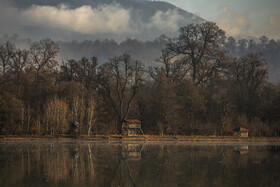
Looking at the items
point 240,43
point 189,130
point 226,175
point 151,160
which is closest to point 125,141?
point 189,130

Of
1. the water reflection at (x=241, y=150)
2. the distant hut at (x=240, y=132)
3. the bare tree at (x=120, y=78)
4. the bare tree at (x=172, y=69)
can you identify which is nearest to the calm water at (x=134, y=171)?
the water reflection at (x=241, y=150)

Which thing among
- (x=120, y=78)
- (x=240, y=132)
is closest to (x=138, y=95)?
(x=120, y=78)

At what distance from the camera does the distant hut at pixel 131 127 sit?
172 feet

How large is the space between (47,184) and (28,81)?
48555 millimetres

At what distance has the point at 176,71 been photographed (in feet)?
239

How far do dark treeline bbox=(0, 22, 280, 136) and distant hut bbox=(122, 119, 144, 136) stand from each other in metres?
3.34

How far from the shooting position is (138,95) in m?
68.6

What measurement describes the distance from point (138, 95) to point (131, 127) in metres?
17.0

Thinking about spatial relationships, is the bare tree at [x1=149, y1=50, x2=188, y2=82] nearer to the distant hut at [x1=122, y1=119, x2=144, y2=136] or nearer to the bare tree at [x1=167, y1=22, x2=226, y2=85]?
the bare tree at [x1=167, y1=22, x2=226, y2=85]

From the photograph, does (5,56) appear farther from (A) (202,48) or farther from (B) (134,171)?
(B) (134,171)

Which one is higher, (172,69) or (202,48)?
(202,48)

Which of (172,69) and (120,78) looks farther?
(172,69)

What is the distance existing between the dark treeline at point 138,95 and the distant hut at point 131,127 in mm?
3335

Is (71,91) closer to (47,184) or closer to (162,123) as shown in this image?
(162,123)
